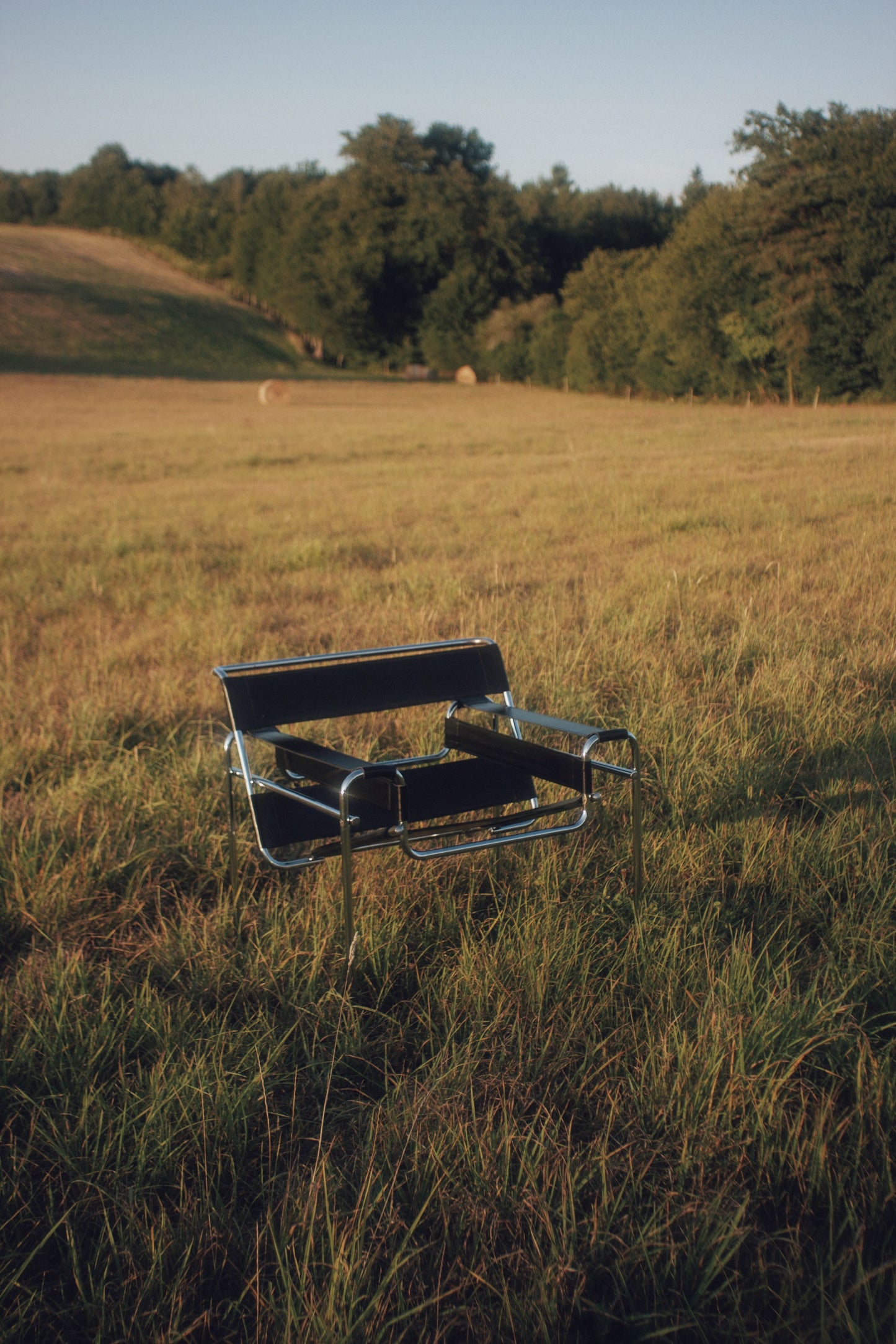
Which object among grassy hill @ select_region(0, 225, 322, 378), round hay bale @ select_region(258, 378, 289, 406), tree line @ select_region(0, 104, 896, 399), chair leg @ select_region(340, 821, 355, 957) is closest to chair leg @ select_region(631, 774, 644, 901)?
chair leg @ select_region(340, 821, 355, 957)

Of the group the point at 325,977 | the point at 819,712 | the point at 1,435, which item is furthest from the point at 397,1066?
the point at 1,435

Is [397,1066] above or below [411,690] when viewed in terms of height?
below

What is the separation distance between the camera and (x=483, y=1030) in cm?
209

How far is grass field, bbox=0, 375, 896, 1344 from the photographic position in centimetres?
151

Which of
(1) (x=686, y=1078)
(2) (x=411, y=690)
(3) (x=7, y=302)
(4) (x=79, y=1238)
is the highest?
(3) (x=7, y=302)

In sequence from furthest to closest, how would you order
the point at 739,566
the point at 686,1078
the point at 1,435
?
the point at 1,435 < the point at 739,566 < the point at 686,1078

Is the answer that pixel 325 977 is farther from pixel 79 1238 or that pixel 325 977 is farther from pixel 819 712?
pixel 819 712

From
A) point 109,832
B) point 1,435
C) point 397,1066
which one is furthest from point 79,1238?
point 1,435

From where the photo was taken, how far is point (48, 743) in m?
3.95

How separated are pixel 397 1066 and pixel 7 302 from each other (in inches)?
2303

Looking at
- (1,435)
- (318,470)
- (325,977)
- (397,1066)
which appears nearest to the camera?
(397,1066)

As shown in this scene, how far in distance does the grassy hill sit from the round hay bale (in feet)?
31.1

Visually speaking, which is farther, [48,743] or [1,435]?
[1,435]

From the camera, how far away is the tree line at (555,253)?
3541cm
